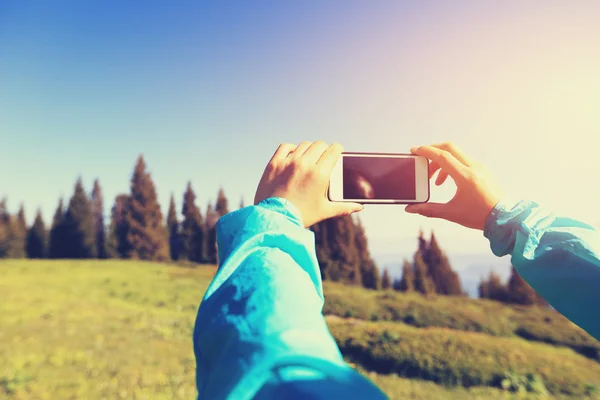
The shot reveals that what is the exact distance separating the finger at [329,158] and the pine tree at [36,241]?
149 feet

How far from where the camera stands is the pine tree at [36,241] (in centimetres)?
4041

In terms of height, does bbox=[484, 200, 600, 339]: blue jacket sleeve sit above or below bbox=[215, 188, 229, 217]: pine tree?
above

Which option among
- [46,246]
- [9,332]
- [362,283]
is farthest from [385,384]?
[46,246]

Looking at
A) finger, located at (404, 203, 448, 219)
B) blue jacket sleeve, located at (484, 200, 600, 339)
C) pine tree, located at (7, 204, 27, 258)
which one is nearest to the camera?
blue jacket sleeve, located at (484, 200, 600, 339)

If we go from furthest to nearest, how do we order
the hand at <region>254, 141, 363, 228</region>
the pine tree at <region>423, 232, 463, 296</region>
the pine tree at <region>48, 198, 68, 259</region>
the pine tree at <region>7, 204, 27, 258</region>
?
the pine tree at <region>48, 198, 68, 259</region>
the pine tree at <region>7, 204, 27, 258</region>
the pine tree at <region>423, 232, 463, 296</region>
the hand at <region>254, 141, 363, 228</region>

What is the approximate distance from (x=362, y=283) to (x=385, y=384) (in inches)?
855

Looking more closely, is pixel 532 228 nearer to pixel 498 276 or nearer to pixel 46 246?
pixel 498 276

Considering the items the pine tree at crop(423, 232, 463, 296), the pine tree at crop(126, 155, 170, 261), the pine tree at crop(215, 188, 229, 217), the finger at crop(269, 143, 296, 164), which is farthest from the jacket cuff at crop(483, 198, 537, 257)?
the pine tree at crop(215, 188, 229, 217)

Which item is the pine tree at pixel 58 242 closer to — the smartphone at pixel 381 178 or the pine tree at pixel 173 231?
the pine tree at pixel 173 231

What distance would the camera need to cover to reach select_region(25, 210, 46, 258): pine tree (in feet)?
133

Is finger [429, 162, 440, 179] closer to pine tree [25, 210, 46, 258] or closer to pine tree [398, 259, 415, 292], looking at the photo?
pine tree [398, 259, 415, 292]

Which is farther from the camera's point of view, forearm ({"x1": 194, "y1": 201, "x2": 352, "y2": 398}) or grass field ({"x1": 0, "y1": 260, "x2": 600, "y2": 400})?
grass field ({"x1": 0, "y1": 260, "x2": 600, "y2": 400})

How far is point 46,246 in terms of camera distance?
4072 centimetres

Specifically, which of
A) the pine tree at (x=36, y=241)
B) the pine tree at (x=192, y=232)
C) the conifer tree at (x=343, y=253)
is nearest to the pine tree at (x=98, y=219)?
the pine tree at (x=36, y=241)
